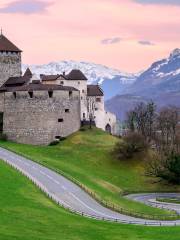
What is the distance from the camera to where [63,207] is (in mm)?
73375

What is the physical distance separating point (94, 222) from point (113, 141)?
69194 mm

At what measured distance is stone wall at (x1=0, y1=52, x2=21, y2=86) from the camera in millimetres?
145625

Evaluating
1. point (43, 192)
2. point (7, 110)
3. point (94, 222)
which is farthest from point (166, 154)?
point (94, 222)

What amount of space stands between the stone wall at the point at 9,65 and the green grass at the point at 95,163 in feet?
73.1

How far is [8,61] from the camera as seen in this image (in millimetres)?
146375

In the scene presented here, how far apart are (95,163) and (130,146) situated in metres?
8.52

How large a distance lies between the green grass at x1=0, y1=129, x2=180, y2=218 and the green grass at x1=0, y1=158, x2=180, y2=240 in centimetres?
2421

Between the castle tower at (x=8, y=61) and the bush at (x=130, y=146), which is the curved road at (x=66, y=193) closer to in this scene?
the bush at (x=130, y=146)

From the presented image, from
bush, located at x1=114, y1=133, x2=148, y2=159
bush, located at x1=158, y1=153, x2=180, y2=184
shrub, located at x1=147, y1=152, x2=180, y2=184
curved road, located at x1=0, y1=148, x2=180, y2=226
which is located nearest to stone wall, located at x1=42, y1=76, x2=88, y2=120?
bush, located at x1=114, y1=133, x2=148, y2=159

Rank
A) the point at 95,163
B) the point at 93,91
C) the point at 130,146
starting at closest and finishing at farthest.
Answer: the point at 95,163 → the point at 130,146 → the point at 93,91

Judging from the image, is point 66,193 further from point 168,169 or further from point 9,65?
point 9,65

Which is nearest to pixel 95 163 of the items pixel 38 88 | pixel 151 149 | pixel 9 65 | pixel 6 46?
pixel 151 149

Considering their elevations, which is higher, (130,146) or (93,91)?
(93,91)

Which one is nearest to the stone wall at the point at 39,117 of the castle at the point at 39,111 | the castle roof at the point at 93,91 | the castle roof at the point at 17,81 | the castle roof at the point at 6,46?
the castle at the point at 39,111
